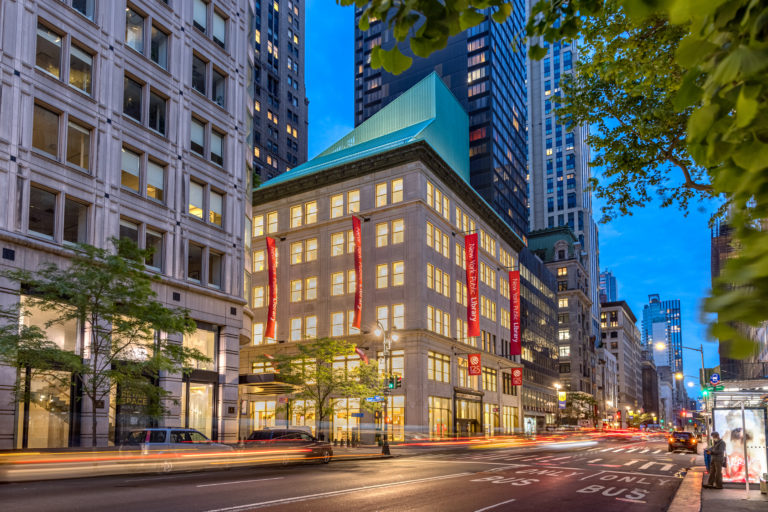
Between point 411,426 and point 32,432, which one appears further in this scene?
point 411,426

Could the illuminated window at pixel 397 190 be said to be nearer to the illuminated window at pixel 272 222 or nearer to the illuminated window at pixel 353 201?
the illuminated window at pixel 353 201

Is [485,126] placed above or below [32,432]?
above

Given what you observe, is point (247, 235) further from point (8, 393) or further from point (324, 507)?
point (324, 507)

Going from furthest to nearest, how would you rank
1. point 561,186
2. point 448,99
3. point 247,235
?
point 561,186 < point 448,99 < point 247,235

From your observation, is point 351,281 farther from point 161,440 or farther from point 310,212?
point 161,440

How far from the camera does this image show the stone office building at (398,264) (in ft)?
188

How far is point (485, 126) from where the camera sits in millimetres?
104188

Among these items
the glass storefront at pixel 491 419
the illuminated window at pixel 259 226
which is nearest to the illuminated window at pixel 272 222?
the illuminated window at pixel 259 226

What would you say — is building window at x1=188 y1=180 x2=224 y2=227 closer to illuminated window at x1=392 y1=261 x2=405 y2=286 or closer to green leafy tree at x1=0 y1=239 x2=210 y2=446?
green leafy tree at x1=0 y1=239 x2=210 y2=446

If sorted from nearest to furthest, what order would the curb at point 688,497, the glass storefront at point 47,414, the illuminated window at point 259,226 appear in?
the curb at point 688,497, the glass storefront at point 47,414, the illuminated window at point 259,226

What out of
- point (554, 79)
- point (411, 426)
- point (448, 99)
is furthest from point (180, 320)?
point (554, 79)

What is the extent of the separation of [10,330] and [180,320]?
5729 mm

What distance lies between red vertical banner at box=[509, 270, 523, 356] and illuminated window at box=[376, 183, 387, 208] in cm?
2095

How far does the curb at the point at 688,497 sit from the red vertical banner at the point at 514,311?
49.3 meters
